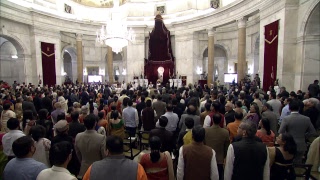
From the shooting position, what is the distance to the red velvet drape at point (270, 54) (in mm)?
11055

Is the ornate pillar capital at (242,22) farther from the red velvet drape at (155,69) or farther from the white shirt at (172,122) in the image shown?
the white shirt at (172,122)

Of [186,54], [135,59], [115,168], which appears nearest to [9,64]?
[135,59]

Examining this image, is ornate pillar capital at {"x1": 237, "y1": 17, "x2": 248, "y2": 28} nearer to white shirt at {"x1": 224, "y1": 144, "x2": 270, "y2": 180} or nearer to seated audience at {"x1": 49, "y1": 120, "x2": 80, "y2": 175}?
white shirt at {"x1": 224, "y1": 144, "x2": 270, "y2": 180}

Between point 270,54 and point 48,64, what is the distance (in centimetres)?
1565

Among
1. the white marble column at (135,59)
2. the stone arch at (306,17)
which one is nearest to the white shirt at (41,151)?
the stone arch at (306,17)

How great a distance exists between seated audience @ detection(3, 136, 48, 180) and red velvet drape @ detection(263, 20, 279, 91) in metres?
11.5

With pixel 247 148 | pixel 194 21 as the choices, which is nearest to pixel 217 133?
pixel 247 148

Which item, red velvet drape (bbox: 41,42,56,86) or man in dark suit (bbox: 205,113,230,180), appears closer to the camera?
man in dark suit (bbox: 205,113,230,180)

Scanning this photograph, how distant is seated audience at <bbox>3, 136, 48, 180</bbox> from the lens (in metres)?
2.18

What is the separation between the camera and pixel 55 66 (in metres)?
17.4

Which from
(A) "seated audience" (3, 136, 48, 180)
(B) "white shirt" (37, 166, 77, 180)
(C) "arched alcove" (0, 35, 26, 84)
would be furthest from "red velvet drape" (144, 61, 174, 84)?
(B) "white shirt" (37, 166, 77, 180)

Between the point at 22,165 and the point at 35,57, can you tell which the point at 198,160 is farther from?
the point at 35,57

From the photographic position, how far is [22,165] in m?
2.20

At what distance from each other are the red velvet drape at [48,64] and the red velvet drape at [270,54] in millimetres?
15308
